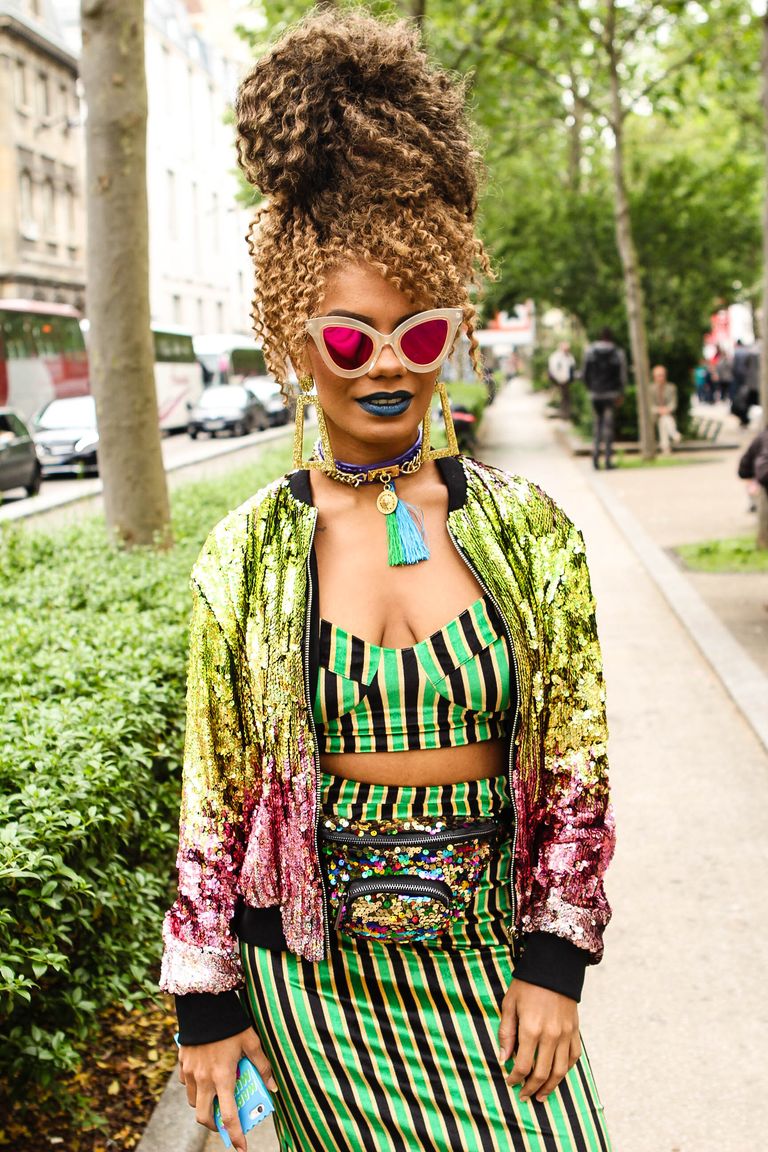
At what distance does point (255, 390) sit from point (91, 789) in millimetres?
42870

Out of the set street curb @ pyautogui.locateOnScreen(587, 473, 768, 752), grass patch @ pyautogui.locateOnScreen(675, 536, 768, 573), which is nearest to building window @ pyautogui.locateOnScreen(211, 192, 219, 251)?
street curb @ pyautogui.locateOnScreen(587, 473, 768, 752)

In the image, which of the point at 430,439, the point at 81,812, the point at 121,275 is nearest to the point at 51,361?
the point at 121,275

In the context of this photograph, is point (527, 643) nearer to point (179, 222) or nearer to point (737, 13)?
point (737, 13)

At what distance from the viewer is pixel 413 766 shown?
78.5 inches

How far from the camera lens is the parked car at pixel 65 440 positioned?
2867 cm

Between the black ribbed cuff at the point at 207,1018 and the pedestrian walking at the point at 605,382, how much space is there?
62.4 ft

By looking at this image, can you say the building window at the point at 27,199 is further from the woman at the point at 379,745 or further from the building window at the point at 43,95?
the woman at the point at 379,745

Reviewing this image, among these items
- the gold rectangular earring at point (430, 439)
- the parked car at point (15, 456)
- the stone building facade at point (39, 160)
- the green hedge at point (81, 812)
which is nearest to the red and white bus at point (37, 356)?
the parked car at point (15, 456)

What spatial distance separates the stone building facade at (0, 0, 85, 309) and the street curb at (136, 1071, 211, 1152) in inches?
1792

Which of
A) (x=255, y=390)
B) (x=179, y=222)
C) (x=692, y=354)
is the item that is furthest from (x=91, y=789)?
(x=179, y=222)

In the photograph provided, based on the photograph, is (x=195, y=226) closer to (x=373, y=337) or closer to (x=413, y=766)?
(x=373, y=337)

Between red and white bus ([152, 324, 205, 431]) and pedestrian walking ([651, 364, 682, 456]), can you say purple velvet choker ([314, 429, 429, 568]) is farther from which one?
red and white bus ([152, 324, 205, 431])

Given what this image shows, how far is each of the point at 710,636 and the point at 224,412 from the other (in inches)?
1275

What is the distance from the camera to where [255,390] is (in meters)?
45.5
